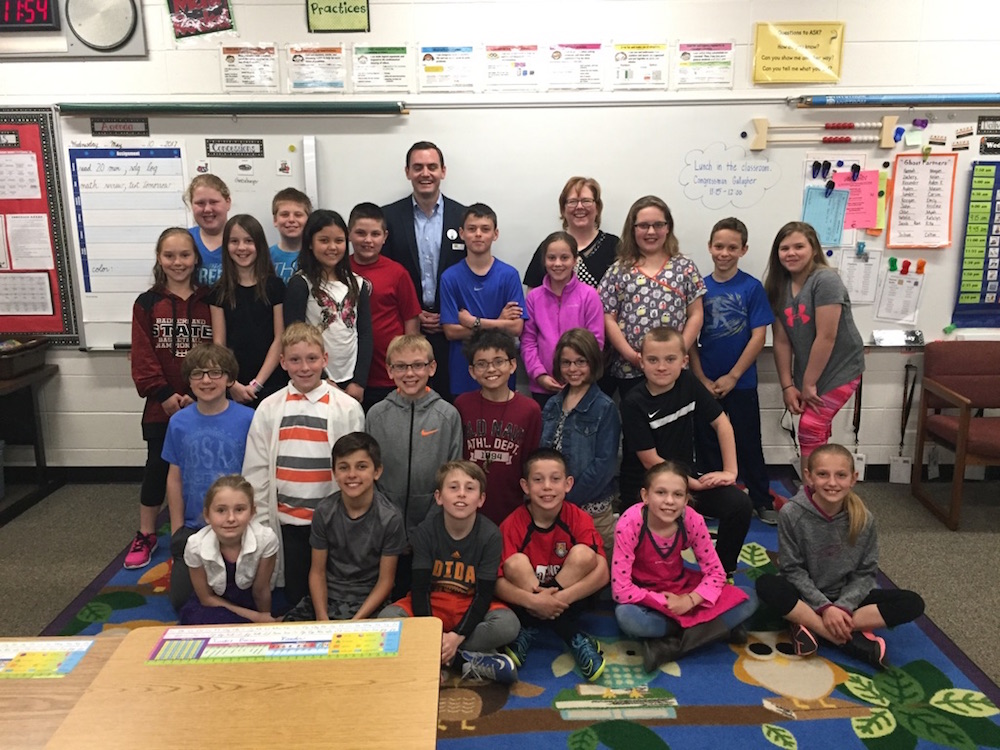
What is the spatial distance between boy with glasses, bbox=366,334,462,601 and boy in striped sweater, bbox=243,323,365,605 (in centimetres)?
15

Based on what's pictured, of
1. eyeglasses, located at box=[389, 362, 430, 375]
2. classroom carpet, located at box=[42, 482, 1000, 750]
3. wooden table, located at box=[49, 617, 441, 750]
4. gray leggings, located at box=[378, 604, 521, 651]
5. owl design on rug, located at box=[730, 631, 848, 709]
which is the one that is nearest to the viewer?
wooden table, located at box=[49, 617, 441, 750]

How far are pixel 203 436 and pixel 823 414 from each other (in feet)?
8.45

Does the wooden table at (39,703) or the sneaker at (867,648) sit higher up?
the wooden table at (39,703)

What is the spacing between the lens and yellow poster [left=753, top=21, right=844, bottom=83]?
321 centimetres

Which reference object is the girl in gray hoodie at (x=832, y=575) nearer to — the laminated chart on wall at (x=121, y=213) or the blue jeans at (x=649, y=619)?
the blue jeans at (x=649, y=619)

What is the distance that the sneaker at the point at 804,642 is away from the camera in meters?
2.21

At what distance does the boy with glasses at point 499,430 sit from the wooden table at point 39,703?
1.39m

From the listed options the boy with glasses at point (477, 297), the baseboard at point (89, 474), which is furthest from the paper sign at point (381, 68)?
the baseboard at point (89, 474)

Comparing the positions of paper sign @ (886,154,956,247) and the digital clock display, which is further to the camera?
paper sign @ (886,154,956,247)

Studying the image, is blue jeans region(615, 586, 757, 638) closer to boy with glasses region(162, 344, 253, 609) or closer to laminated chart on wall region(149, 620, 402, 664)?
laminated chart on wall region(149, 620, 402, 664)

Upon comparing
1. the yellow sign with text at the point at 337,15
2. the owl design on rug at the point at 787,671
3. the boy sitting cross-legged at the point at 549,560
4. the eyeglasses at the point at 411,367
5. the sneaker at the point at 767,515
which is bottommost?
the owl design on rug at the point at 787,671

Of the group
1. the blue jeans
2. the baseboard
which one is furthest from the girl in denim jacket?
the baseboard

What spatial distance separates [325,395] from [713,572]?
1.45m

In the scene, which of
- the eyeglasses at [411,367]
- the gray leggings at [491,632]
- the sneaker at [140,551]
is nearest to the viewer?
the gray leggings at [491,632]
